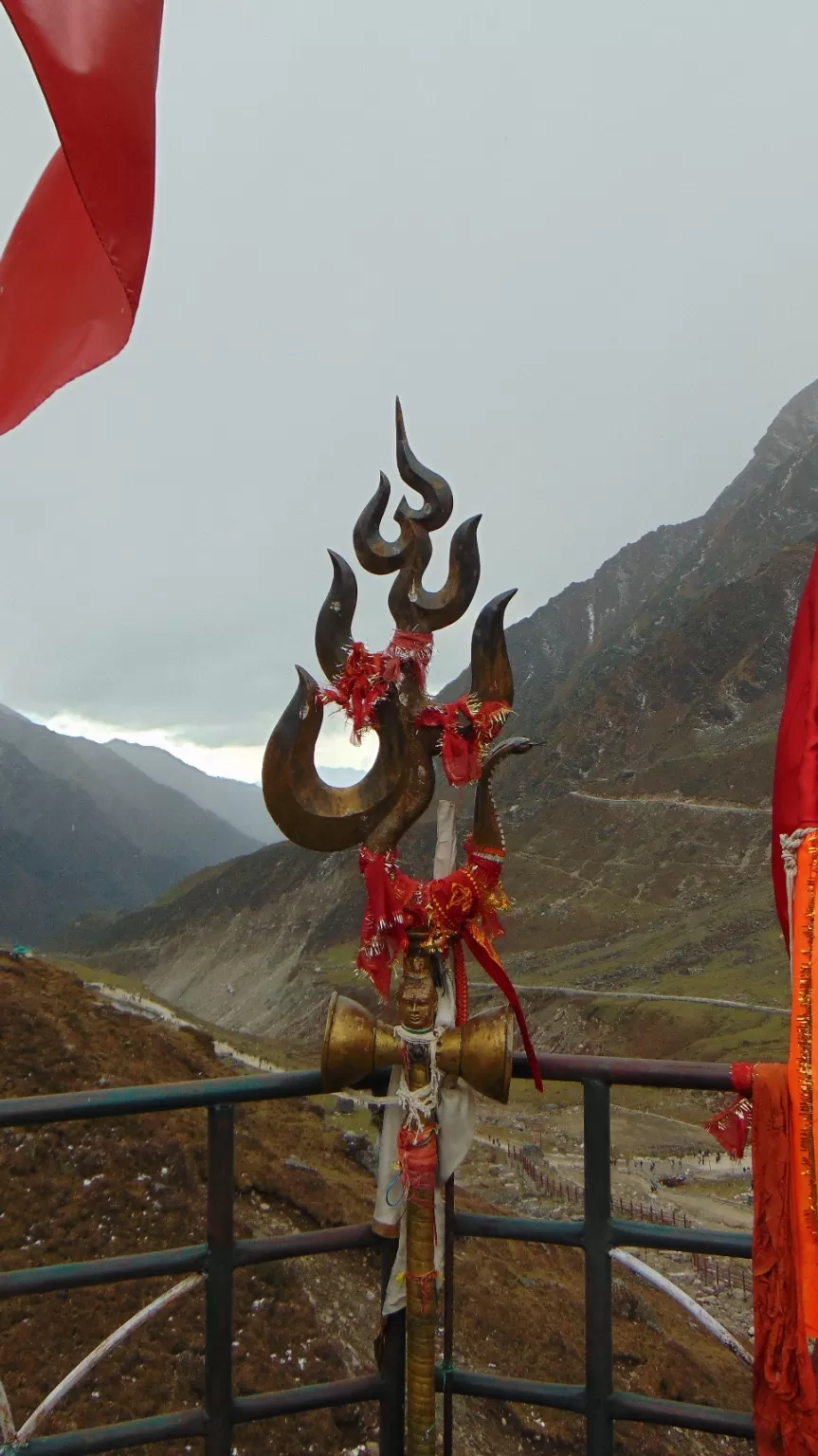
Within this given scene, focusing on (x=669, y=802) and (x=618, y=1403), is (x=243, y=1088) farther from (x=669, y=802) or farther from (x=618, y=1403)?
(x=669, y=802)

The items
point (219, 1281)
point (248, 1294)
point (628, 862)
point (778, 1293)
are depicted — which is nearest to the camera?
point (778, 1293)

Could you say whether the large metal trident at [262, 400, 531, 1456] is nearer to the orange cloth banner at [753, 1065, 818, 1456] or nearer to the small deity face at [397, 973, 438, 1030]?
the small deity face at [397, 973, 438, 1030]

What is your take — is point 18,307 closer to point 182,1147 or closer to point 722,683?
point 182,1147

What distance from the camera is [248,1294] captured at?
239 inches

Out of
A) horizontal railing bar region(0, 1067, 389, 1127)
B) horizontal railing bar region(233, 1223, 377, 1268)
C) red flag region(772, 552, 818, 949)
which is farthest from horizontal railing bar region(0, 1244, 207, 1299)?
red flag region(772, 552, 818, 949)

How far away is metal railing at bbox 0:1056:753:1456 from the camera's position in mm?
1840

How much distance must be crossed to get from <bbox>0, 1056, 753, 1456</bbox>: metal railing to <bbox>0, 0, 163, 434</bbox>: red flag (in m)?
1.42

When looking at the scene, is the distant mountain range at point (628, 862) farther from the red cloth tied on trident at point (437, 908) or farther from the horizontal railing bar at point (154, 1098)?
the horizontal railing bar at point (154, 1098)

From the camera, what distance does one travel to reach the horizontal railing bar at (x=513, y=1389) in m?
1.97

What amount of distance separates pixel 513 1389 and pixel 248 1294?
482 centimetres

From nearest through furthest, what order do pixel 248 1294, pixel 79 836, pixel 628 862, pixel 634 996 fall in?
pixel 248 1294 → pixel 634 996 → pixel 628 862 → pixel 79 836

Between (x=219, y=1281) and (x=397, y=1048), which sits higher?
(x=397, y=1048)

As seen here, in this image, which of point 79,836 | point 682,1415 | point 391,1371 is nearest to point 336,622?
point 391,1371

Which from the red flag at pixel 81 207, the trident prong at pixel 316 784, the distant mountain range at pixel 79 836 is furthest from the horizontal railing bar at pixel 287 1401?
the distant mountain range at pixel 79 836
